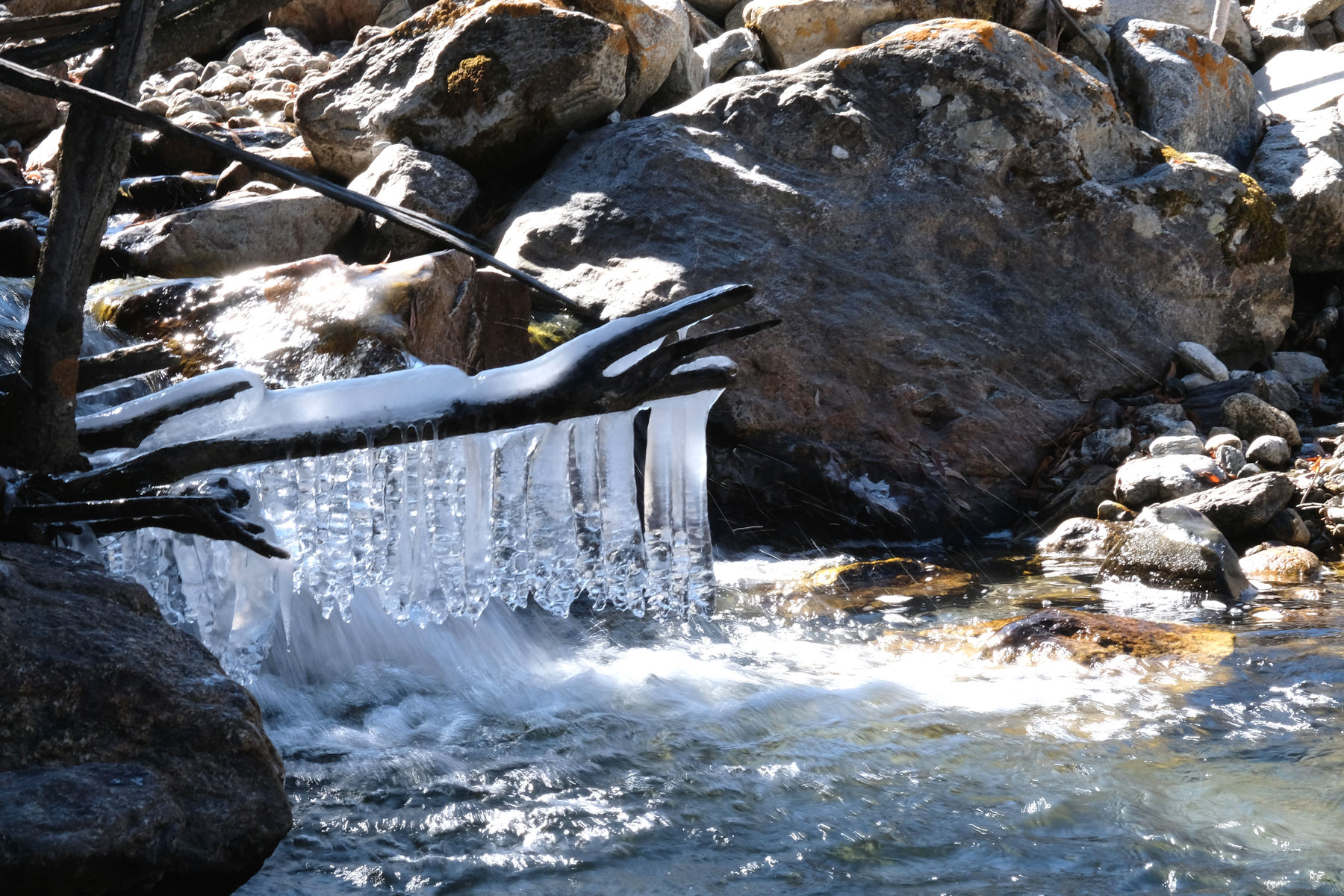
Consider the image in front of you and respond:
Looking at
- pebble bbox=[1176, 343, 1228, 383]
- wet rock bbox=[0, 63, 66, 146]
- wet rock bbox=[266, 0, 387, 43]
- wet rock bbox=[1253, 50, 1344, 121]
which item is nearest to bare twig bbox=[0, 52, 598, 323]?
pebble bbox=[1176, 343, 1228, 383]

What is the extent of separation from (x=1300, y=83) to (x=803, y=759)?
10124 mm

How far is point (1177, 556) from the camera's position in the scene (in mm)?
5492

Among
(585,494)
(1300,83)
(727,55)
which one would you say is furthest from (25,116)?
(1300,83)

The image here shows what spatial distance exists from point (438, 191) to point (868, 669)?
457cm

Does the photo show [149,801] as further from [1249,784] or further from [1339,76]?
[1339,76]

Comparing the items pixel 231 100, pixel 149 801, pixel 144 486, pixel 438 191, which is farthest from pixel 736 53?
pixel 149 801

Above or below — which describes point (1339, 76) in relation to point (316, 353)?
above

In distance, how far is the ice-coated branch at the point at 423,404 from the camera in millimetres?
3236

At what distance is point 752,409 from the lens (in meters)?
6.58

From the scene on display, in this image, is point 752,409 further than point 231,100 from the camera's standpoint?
No

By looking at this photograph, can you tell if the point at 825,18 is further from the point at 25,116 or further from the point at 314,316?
the point at 25,116

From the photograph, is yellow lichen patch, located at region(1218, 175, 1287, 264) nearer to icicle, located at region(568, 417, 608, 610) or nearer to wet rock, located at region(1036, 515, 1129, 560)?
wet rock, located at region(1036, 515, 1129, 560)

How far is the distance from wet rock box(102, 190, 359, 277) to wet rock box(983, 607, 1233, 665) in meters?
5.10

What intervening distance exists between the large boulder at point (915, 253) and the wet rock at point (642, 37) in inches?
31.0
